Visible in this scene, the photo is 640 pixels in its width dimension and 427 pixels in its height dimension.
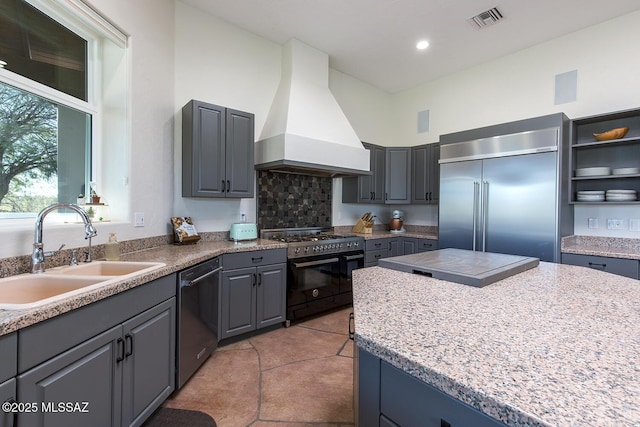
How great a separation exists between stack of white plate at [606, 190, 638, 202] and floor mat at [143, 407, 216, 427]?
3935mm

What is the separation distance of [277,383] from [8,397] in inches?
59.2

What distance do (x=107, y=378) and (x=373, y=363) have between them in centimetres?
128

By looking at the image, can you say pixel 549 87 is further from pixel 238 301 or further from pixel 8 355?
pixel 8 355

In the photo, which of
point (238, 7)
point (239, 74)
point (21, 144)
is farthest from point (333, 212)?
point (21, 144)

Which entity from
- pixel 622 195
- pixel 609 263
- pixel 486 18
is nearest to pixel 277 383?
pixel 609 263

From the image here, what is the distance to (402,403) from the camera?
803 mm

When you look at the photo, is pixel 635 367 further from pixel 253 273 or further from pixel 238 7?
pixel 238 7

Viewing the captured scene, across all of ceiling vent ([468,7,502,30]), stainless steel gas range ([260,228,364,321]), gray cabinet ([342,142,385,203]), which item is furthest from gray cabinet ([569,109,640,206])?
stainless steel gas range ([260,228,364,321])

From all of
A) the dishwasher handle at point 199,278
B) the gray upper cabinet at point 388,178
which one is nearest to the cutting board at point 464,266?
the dishwasher handle at point 199,278

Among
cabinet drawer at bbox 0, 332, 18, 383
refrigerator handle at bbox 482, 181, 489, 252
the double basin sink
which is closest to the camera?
cabinet drawer at bbox 0, 332, 18, 383

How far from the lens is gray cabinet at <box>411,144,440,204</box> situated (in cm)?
417

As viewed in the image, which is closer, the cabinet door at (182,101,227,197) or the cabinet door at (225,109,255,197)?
the cabinet door at (182,101,227,197)

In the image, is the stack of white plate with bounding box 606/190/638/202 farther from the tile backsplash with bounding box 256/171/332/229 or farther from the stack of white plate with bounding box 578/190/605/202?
the tile backsplash with bounding box 256/171/332/229

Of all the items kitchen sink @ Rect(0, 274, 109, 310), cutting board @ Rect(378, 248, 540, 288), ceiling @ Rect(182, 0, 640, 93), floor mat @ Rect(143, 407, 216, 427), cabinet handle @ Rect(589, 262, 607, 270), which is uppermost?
ceiling @ Rect(182, 0, 640, 93)
